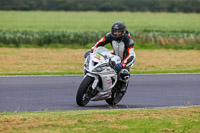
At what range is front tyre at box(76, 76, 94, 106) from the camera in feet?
34.3

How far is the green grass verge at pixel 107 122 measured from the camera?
7.64 meters

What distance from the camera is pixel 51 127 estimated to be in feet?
25.1

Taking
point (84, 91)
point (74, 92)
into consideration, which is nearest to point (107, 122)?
point (84, 91)

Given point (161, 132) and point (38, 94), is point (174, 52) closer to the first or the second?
point (38, 94)

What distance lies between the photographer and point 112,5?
66.9 m

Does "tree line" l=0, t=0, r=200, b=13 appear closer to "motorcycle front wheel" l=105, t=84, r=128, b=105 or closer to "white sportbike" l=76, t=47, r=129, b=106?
"motorcycle front wheel" l=105, t=84, r=128, b=105

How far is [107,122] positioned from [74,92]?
5.01 meters

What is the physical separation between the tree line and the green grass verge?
188ft

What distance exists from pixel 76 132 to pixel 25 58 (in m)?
15.7

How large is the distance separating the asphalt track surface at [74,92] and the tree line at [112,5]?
50275 millimetres

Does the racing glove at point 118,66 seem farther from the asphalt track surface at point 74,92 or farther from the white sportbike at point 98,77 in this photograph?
the asphalt track surface at point 74,92

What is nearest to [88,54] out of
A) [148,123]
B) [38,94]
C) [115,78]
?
[115,78]

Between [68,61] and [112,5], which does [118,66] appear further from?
[112,5]

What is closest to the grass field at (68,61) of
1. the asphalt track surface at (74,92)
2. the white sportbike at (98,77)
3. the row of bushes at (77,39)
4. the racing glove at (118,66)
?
the row of bushes at (77,39)
